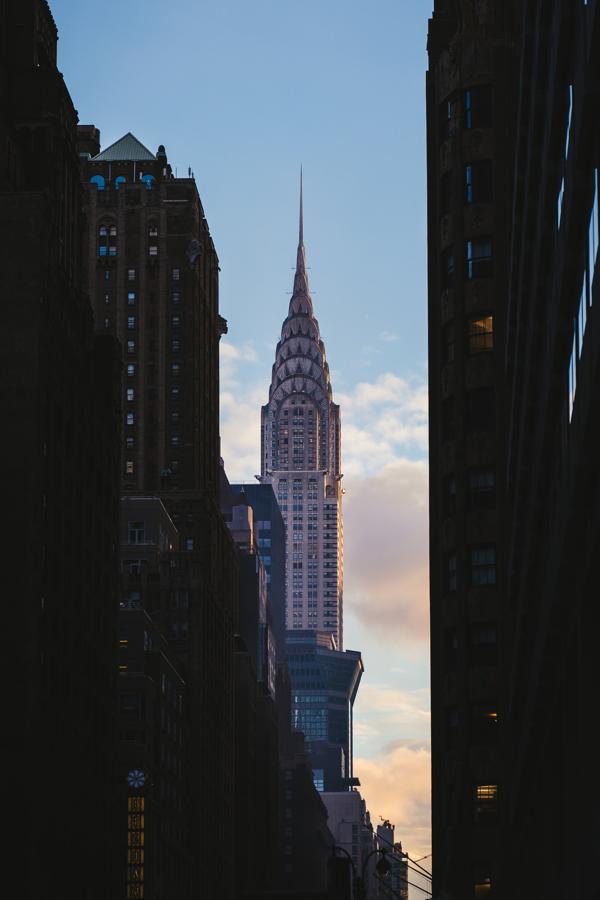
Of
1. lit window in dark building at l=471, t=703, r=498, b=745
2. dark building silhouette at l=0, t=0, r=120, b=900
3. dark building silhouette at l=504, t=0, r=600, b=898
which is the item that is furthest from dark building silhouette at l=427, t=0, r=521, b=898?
dark building silhouette at l=0, t=0, r=120, b=900

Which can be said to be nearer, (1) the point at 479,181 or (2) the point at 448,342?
(1) the point at 479,181

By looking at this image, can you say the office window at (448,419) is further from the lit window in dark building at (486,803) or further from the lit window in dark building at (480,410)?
the lit window in dark building at (486,803)

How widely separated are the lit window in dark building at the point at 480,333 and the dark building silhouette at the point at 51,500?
38.0 m

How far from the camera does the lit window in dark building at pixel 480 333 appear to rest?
299 feet

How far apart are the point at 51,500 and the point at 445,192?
4143 cm

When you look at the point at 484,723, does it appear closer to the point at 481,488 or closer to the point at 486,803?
the point at 486,803

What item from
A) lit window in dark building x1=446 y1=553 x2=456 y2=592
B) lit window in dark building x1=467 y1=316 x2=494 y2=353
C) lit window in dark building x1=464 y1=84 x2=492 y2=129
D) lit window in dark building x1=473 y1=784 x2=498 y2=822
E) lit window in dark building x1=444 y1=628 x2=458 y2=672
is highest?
lit window in dark building x1=464 y1=84 x2=492 y2=129

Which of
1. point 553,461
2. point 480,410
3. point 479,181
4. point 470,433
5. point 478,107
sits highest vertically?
point 478,107

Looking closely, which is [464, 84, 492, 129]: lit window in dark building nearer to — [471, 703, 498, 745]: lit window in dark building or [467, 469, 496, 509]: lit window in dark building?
[467, 469, 496, 509]: lit window in dark building

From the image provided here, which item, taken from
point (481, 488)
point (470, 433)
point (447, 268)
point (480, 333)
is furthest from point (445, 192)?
point (481, 488)

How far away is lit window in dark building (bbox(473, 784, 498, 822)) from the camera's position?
8506 centimetres

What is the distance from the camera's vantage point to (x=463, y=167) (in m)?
92.8

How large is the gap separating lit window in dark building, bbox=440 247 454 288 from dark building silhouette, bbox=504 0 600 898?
9.66 m

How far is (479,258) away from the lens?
91875mm
